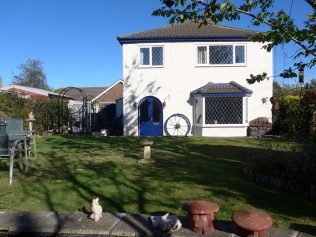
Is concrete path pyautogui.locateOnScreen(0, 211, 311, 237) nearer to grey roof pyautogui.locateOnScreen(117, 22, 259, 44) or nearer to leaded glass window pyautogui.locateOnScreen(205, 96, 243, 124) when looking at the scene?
leaded glass window pyautogui.locateOnScreen(205, 96, 243, 124)

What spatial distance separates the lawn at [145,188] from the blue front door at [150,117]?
11.7 metres

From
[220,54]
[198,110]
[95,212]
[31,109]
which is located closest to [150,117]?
[198,110]


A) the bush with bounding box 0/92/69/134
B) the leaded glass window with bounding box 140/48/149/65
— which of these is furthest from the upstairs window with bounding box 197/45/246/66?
the bush with bounding box 0/92/69/134

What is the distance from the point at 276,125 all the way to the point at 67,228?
1978 cm

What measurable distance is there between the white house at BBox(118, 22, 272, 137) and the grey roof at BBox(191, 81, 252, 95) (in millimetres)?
55

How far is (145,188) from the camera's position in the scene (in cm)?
781

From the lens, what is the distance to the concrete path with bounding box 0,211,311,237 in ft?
15.6

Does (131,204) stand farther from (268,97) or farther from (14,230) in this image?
(268,97)

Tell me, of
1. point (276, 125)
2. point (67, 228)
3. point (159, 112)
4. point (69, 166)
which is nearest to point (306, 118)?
point (276, 125)

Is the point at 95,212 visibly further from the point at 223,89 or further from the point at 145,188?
the point at 223,89

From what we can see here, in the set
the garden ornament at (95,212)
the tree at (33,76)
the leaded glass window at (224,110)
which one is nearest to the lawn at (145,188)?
the garden ornament at (95,212)

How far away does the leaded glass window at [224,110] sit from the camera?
2317 cm

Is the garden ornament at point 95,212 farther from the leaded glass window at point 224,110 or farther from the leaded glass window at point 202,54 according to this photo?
the leaded glass window at point 202,54

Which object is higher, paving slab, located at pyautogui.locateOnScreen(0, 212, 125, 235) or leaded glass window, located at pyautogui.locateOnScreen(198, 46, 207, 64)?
leaded glass window, located at pyautogui.locateOnScreen(198, 46, 207, 64)
